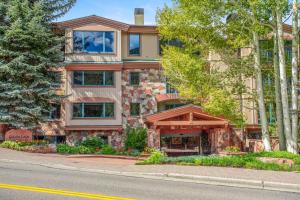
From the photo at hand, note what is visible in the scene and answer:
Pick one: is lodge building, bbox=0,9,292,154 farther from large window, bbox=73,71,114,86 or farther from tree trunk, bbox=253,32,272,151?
tree trunk, bbox=253,32,272,151

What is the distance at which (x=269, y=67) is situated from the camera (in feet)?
72.9

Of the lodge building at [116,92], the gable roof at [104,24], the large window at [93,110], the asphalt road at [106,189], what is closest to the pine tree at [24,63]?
the gable roof at [104,24]

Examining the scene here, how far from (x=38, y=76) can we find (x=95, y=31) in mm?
8811

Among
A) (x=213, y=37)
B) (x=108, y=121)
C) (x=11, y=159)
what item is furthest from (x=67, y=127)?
(x=213, y=37)

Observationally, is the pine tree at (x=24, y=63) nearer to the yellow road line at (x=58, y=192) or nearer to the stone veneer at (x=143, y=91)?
the stone veneer at (x=143, y=91)

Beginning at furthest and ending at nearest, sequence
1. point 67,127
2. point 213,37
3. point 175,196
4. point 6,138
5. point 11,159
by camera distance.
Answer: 1. point 67,127
2. point 6,138
3. point 213,37
4. point 11,159
5. point 175,196

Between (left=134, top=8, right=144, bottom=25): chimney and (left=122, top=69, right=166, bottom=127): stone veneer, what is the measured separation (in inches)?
189

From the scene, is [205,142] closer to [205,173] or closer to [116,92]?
[116,92]

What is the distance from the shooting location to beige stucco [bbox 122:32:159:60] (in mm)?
33281

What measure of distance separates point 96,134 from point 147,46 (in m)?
8.57

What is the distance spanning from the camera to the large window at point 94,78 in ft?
106

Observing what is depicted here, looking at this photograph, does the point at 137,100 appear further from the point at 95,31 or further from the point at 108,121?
the point at 95,31

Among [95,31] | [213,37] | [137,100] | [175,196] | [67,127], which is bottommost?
[175,196]

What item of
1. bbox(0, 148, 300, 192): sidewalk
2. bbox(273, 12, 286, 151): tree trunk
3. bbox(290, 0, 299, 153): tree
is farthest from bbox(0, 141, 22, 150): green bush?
bbox(290, 0, 299, 153): tree
